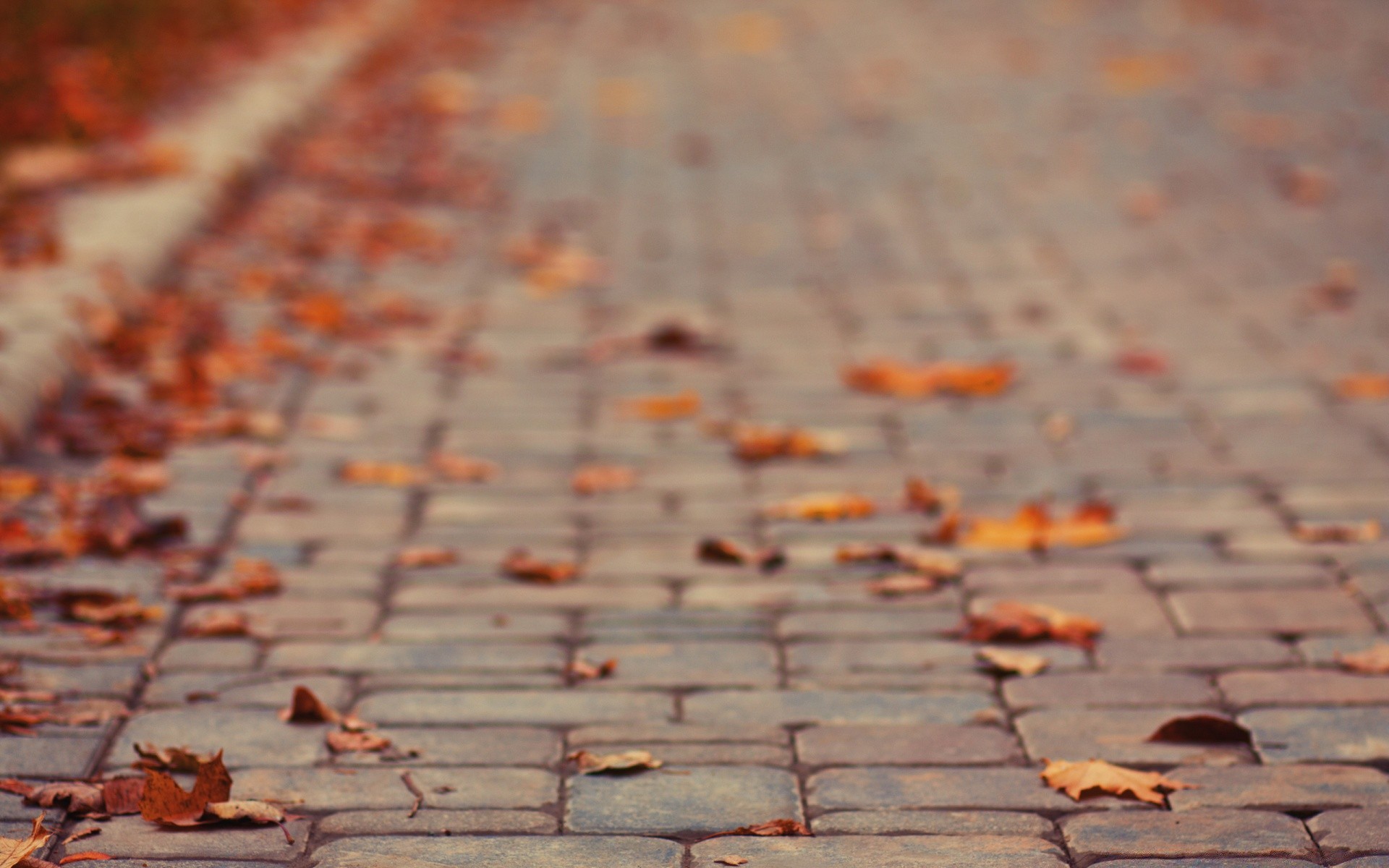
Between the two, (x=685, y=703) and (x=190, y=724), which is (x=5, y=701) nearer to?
(x=190, y=724)

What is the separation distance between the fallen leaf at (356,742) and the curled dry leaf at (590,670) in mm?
365

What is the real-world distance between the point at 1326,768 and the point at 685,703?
3.20ft

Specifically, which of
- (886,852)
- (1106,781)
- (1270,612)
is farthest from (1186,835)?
(1270,612)

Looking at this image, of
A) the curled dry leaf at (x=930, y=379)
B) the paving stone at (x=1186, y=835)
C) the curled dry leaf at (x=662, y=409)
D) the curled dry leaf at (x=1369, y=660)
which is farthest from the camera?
the curled dry leaf at (x=930, y=379)

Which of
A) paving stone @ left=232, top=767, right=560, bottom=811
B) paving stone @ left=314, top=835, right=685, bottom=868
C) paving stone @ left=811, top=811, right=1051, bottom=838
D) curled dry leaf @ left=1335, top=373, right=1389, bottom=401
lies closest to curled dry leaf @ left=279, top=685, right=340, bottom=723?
paving stone @ left=232, top=767, right=560, bottom=811

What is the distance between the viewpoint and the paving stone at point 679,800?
2.23 metres

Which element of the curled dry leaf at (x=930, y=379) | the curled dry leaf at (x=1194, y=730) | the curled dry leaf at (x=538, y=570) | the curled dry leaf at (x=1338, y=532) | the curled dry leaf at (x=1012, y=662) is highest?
the curled dry leaf at (x=930, y=379)

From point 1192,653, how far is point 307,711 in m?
1.49

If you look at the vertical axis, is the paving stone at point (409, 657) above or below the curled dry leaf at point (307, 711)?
above

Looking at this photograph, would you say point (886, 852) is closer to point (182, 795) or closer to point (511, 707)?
point (511, 707)

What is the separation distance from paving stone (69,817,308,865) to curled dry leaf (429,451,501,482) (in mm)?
1523

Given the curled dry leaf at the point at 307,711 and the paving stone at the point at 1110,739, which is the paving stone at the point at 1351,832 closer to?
the paving stone at the point at 1110,739

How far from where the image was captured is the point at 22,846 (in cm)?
207

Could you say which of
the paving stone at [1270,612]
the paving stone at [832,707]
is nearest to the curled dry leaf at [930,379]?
the paving stone at [1270,612]
